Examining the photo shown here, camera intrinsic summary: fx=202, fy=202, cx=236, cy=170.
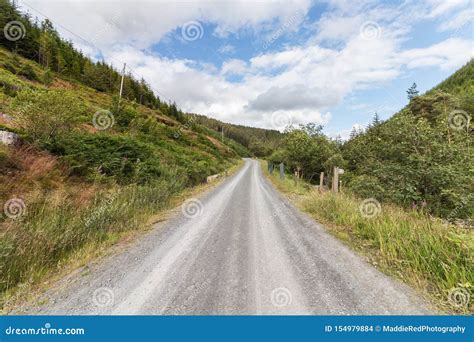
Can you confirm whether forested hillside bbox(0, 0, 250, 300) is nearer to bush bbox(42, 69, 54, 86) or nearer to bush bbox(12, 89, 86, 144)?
bush bbox(12, 89, 86, 144)

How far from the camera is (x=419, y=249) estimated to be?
11.1ft

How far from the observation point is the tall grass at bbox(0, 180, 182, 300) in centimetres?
327

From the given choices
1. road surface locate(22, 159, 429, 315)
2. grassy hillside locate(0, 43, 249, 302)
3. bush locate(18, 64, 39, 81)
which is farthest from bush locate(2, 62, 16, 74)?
road surface locate(22, 159, 429, 315)

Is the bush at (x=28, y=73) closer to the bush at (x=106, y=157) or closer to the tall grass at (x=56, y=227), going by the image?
the bush at (x=106, y=157)

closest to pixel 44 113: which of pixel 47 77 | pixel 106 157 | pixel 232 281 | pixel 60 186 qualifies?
pixel 106 157

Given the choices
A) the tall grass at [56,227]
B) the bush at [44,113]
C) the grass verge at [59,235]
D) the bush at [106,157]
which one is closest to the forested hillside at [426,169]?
the grass verge at [59,235]

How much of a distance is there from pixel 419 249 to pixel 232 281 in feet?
10.4

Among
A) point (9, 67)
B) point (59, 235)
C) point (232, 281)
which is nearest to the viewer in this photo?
point (232, 281)

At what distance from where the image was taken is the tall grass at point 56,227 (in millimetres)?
3266

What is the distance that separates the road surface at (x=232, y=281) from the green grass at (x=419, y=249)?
12.0 inches

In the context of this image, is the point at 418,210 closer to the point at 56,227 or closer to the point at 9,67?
the point at 56,227

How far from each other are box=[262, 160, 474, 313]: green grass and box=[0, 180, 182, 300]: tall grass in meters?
5.72

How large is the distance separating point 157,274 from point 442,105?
3127 centimetres
